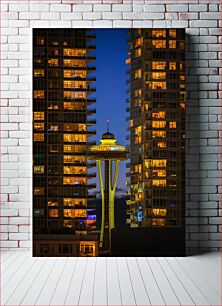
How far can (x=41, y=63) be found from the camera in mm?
5789

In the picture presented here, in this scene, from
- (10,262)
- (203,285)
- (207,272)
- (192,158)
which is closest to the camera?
(203,285)

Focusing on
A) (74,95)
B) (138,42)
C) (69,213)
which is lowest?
(69,213)

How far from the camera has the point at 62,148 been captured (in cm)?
576

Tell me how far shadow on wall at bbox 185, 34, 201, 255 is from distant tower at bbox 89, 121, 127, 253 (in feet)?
2.33

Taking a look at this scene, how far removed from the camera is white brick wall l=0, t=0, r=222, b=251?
5.91 meters

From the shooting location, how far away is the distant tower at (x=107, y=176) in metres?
5.74

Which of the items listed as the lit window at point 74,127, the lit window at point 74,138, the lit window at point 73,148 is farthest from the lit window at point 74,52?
the lit window at point 73,148

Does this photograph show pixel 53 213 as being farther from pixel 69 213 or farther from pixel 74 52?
pixel 74 52

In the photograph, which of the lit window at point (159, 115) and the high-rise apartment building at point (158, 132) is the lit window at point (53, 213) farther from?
the lit window at point (159, 115)

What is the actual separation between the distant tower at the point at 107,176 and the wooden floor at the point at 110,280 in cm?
25

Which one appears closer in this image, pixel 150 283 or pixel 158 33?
pixel 150 283

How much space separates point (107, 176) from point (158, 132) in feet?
2.24

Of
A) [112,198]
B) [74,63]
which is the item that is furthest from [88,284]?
[74,63]

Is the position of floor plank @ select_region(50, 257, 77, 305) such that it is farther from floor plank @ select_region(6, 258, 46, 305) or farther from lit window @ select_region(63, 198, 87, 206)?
lit window @ select_region(63, 198, 87, 206)
